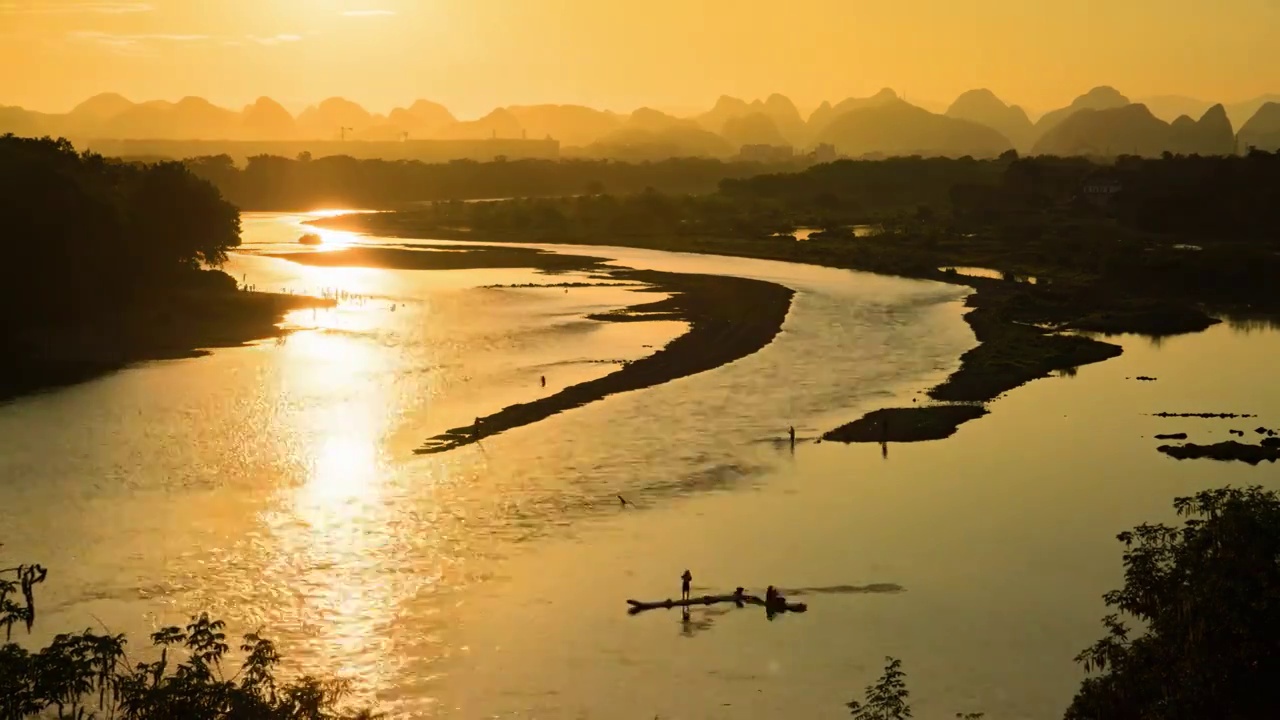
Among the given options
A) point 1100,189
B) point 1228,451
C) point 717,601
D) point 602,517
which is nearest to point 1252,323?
point 1228,451

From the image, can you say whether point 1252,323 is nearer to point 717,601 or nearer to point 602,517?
point 602,517

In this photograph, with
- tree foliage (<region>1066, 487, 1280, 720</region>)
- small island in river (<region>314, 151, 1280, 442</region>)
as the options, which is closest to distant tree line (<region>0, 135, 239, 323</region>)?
small island in river (<region>314, 151, 1280, 442</region>)

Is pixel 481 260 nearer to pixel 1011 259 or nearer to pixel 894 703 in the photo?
pixel 1011 259

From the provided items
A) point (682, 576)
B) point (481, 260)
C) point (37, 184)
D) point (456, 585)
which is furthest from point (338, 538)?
point (481, 260)

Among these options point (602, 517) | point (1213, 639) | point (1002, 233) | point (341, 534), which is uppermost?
point (1002, 233)

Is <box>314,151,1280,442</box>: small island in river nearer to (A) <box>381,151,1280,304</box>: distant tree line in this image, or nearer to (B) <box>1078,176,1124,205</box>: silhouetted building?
(A) <box>381,151,1280,304</box>: distant tree line

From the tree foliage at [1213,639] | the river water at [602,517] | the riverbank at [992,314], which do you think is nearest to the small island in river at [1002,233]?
the riverbank at [992,314]

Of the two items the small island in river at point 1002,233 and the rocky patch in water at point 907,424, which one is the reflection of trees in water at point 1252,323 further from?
the rocky patch in water at point 907,424
